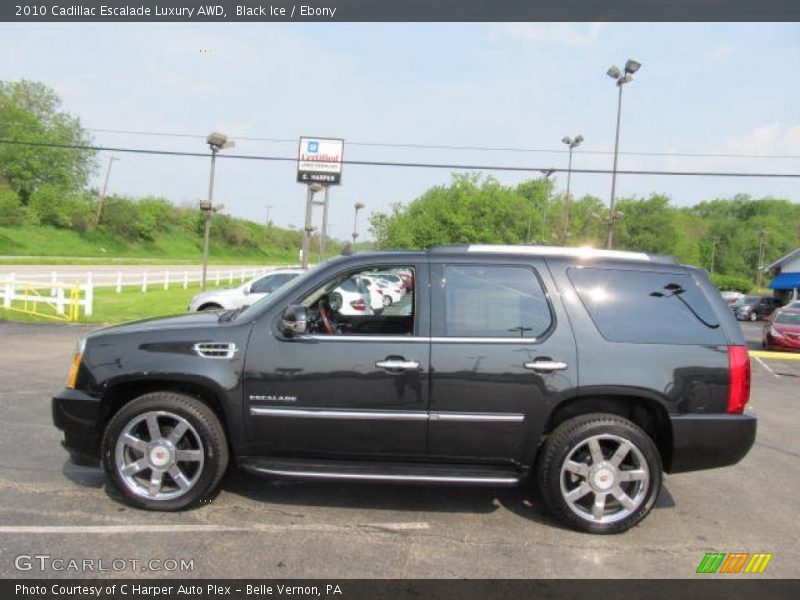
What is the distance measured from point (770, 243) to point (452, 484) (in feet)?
373

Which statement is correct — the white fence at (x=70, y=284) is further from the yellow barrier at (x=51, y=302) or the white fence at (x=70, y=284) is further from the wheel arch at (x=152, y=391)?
the wheel arch at (x=152, y=391)

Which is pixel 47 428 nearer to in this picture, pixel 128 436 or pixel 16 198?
pixel 128 436

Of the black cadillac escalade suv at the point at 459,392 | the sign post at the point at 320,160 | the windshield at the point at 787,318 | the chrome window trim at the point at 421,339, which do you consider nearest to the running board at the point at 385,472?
the black cadillac escalade suv at the point at 459,392

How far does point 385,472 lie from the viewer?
396 cm

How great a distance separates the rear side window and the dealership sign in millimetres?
21717

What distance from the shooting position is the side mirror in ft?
12.8

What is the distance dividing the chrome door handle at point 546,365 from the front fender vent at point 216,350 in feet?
6.33

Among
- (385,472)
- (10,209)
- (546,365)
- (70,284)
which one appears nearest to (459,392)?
(546,365)

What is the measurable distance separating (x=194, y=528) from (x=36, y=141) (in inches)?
3046

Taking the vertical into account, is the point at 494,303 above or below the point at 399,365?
above

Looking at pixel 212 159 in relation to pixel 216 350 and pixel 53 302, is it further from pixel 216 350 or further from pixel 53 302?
pixel 216 350

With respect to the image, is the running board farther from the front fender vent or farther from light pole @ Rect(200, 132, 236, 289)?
light pole @ Rect(200, 132, 236, 289)
